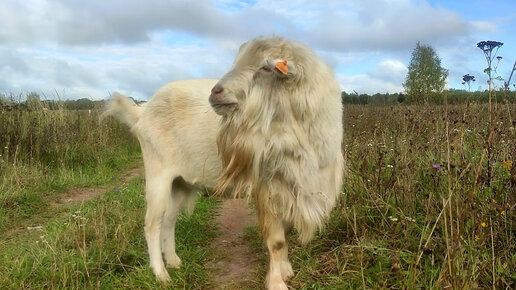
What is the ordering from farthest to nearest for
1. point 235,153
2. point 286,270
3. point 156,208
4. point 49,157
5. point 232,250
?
point 49,157
point 232,250
point 156,208
point 286,270
point 235,153

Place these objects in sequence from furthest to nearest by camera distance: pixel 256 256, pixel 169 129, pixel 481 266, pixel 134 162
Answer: pixel 134 162 < pixel 256 256 < pixel 169 129 < pixel 481 266

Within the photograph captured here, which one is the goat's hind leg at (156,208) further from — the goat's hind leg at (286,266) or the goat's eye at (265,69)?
the goat's eye at (265,69)

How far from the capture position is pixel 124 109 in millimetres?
4410

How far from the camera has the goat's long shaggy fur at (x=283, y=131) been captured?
3.00 m

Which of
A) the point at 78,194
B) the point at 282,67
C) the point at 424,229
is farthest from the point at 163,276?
the point at 78,194

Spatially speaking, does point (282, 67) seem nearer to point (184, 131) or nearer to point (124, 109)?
point (184, 131)

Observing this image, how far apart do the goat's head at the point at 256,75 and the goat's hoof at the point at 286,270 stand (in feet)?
3.96

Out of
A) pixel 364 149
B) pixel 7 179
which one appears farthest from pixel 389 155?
pixel 7 179

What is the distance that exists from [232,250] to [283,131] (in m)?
1.91

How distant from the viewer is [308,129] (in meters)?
3.06

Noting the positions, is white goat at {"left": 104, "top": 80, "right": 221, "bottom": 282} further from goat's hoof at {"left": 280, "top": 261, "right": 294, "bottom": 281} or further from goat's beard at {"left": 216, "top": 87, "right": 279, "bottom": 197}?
goat's hoof at {"left": 280, "top": 261, "right": 294, "bottom": 281}

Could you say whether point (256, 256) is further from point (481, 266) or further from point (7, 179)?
point (7, 179)

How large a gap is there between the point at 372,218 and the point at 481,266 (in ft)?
4.02

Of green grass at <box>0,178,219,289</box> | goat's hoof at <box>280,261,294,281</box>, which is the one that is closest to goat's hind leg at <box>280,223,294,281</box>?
goat's hoof at <box>280,261,294,281</box>
